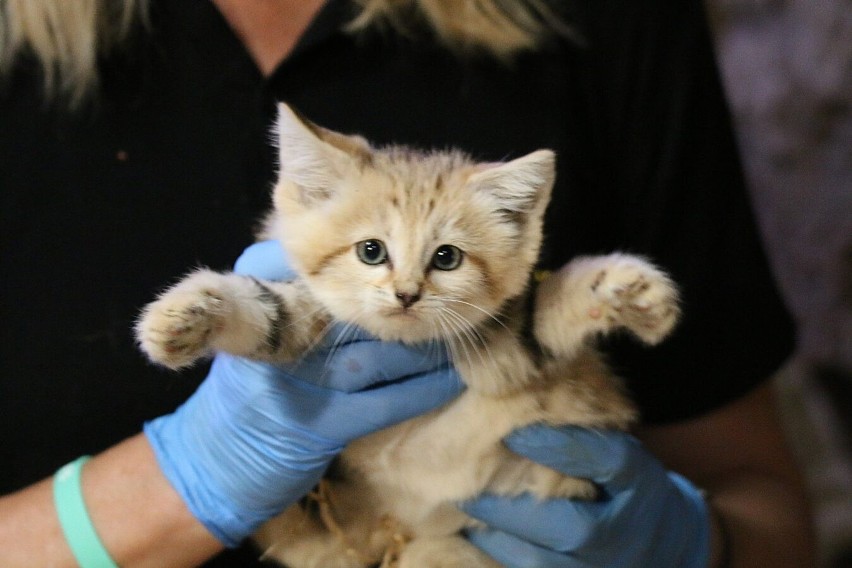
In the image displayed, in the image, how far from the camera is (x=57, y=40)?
1.09 m

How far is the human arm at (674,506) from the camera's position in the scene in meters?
1.07

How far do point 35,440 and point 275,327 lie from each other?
0.44 metres

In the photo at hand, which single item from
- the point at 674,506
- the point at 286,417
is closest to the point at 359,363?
the point at 286,417

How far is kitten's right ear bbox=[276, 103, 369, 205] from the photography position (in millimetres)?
879

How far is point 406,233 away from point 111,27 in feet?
2.00

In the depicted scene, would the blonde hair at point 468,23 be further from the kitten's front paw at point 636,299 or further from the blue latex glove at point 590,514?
the blue latex glove at point 590,514

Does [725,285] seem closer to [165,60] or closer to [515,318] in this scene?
[515,318]

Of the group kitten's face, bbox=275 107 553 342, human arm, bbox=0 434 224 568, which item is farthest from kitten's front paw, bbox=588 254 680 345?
human arm, bbox=0 434 224 568

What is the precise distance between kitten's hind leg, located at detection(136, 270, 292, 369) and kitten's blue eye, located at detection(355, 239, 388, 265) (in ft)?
0.44

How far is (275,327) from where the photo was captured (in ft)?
3.13

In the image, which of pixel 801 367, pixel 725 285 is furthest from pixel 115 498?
pixel 801 367

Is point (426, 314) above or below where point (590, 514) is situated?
above

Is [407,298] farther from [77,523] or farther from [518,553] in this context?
[77,523]

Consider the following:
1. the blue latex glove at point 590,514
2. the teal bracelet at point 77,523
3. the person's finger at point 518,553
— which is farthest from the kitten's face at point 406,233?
the teal bracelet at point 77,523
